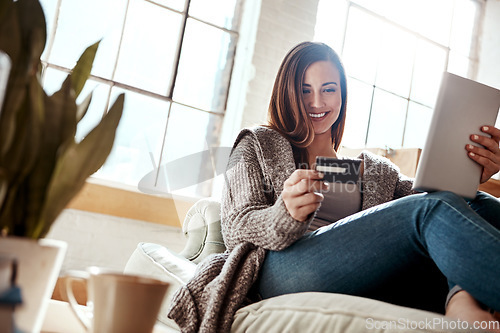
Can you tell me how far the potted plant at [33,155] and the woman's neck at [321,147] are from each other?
1219 mm

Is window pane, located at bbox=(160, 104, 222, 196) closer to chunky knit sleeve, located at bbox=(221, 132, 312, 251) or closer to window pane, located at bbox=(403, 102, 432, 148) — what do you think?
chunky knit sleeve, located at bbox=(221, 132, 312, 251)

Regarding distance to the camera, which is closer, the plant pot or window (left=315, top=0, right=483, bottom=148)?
the plant pot

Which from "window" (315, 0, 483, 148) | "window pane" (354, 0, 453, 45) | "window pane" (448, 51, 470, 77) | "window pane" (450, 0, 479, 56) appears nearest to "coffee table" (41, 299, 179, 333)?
"window" (315, 0, 483, 148)

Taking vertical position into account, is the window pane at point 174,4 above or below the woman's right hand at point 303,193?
above

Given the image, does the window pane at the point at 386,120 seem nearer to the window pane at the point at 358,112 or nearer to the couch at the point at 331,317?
the window pane at the point at 358,112

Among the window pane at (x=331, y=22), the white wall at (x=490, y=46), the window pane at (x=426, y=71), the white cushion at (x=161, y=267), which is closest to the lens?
the white cushion at (x=161, y=267)

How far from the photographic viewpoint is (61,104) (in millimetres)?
397

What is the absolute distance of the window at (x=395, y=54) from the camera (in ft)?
11.1

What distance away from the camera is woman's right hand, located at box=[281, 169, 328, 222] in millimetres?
967

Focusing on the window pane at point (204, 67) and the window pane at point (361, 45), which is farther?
the window pane at point (361, 45)

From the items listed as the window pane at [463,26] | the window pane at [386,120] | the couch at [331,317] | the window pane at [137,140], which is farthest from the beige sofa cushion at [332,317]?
the window pane at [463,26]

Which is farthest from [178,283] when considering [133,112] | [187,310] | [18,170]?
[133,112]

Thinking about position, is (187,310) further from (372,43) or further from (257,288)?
(372,43)

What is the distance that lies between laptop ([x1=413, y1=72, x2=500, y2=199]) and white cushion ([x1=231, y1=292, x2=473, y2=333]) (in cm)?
35
